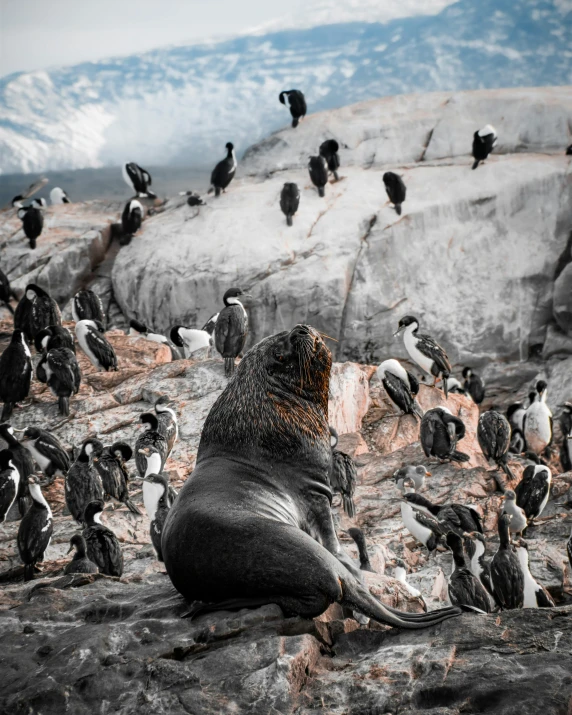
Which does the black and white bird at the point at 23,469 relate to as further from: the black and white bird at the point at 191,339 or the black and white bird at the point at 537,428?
the black and white bird at the point at 537,428

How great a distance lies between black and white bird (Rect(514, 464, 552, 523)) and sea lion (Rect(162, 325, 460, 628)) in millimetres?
5557

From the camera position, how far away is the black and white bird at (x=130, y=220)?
19656 millimetres

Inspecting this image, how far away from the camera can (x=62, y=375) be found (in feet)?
32.8

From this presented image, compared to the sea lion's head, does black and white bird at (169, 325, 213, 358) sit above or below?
below

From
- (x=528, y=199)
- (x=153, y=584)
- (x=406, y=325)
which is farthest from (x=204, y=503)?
(x=528, y=199)

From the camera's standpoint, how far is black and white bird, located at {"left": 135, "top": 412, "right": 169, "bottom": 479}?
8766 millimetres

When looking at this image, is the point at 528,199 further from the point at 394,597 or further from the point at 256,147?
the point at 394,597

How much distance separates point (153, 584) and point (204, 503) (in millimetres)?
1020

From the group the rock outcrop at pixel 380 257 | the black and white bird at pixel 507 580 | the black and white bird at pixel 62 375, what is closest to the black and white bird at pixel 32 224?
the rock outcrop at pixel 380 257

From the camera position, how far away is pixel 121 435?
32.8 feet

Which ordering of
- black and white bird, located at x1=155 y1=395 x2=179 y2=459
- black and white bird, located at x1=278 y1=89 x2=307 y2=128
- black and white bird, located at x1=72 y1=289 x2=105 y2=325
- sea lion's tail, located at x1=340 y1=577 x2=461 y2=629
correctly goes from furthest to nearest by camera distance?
black and white bird, located at x1=278 y1=89 x2=307 y2=128, black and white bird, located at x1=72 y1=289 x2=105 y2=325, black and white bird, located at x1=155 y1=395 x2=179 y2=459, sea lion's tail, located at x1=340 y1=577 x2=461 y2=629

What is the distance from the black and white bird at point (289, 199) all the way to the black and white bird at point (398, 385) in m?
8.20

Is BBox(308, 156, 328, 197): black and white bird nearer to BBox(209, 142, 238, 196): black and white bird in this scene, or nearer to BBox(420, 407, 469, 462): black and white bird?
BBox(209, 142, 238, 196): black and white bird

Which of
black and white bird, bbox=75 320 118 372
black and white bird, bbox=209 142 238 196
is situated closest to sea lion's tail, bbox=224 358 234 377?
black and white bird, bbox=75 320 118 372
